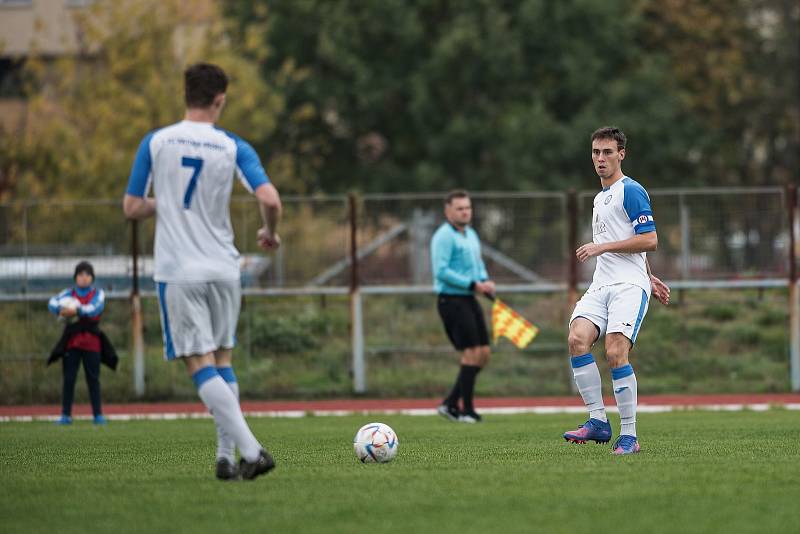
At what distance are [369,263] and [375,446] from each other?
400 inches

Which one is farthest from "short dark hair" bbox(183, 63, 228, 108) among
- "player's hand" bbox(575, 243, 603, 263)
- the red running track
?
the red running track

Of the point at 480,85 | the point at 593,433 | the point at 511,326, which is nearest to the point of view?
the point at 593,433

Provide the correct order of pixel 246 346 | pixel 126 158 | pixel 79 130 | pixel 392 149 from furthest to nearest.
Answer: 1. pixel 392 149
2. pixel 79 130
3. pixel 126 158
4. pixel 246 346

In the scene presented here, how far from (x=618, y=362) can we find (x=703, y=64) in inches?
1351

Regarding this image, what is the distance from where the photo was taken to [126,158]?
1256 inches

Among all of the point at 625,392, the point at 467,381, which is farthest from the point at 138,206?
the point at 467,381

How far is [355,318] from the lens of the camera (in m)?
18.9

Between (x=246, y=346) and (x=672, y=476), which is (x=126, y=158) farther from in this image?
(x=672, y=476)

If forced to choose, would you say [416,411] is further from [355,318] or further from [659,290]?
[659,290]

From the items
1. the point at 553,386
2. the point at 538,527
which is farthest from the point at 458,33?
the point at 538,527

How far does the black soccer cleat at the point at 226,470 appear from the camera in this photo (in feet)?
25.6

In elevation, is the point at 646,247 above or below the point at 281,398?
above

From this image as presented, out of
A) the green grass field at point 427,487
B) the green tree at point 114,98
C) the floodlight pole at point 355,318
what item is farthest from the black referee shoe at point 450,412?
the green tree at point 114,98

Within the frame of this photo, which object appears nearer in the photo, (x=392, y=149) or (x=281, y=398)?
(x=281, y=398)
